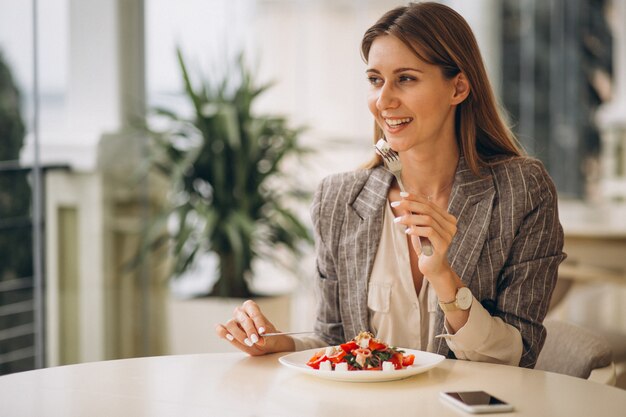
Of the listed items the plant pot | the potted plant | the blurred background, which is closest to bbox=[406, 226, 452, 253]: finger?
the blurred background

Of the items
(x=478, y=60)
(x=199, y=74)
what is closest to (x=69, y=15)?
(x=199, y=74)

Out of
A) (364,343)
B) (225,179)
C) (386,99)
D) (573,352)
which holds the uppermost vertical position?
(386,99)

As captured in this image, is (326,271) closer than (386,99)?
No

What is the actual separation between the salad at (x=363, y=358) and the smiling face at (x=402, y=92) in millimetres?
526

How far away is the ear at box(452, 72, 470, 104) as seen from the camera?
1.95 metres

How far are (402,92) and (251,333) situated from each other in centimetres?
60

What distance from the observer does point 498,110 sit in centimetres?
202

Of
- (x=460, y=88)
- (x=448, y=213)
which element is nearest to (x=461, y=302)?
(x=448, y=213)

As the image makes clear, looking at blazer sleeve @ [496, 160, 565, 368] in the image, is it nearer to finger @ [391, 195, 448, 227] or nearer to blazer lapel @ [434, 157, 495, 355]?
blazer lapel @ [434, 157, 495, 355]

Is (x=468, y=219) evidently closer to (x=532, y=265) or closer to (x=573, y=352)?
(x=532, y=265)

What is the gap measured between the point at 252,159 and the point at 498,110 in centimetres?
209

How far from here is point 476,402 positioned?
1.29 meters

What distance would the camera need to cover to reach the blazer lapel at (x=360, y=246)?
1.96 m

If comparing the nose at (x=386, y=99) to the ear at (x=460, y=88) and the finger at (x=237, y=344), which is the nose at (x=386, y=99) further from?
the finger at (x=237, y=344)
